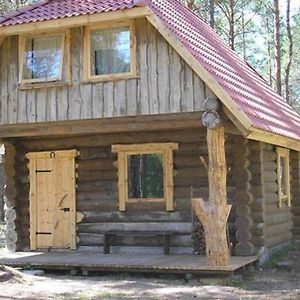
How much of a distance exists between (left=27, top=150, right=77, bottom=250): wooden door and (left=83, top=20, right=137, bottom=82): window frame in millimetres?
2632

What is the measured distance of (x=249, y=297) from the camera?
990 centimetres

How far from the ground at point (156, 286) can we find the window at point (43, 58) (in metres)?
4.14

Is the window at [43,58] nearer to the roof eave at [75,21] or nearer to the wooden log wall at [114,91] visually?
the wooden log wall at [114,91]

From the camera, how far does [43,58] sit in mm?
13539

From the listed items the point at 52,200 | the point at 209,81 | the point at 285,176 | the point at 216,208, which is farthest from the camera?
the point at 285,176

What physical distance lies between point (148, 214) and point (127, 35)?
13.3 ft

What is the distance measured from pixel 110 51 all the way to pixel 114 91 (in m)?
0.93

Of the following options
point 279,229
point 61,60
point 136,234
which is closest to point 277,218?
point 279,229

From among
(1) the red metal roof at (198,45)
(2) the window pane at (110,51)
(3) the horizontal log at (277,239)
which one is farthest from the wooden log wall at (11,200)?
(3) the horizontal log at (277,239)

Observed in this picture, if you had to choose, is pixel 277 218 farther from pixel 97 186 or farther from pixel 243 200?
pixel 97 186

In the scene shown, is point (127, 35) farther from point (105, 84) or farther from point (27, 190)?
point (27, 190)

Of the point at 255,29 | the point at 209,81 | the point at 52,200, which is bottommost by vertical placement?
the point at 52,200

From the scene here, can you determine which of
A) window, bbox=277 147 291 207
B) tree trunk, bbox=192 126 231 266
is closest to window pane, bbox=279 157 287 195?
window, bbox=277 147 291 207

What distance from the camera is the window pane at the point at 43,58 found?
13391mm
